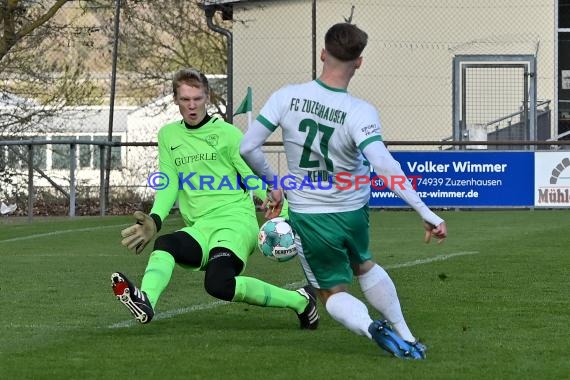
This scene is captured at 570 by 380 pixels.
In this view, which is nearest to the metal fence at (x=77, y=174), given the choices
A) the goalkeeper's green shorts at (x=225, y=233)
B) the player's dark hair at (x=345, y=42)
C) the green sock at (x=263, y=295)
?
the goalkeeper's green shorts at (x=225, y=233)

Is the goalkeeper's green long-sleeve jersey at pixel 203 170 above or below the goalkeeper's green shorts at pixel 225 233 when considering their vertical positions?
above

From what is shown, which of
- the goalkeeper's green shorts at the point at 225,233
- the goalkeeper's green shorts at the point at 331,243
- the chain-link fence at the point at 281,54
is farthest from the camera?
the chain-link fence at the point at 281,54

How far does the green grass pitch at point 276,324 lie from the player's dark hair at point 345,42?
1497 mm

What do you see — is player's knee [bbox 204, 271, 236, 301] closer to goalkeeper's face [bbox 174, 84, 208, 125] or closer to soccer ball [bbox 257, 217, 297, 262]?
soccer ball [bbox 257, 217, 297, 262]

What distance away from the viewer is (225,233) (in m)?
8.13

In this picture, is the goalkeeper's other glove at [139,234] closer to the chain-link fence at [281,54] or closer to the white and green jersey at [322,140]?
the white and green jersey at [322,140]

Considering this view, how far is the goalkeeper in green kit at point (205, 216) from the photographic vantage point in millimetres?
7977

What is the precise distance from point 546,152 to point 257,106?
28.3 feet

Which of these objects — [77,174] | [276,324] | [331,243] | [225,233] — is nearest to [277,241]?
[225,233]

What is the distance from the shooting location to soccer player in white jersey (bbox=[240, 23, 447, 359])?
6.61m

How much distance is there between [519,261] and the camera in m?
13.1

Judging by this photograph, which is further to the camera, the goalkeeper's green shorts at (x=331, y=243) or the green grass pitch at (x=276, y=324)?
the goalkeeper's green shorts at (x=331, y=243)

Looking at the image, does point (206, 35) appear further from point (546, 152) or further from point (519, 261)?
point (519, 261)

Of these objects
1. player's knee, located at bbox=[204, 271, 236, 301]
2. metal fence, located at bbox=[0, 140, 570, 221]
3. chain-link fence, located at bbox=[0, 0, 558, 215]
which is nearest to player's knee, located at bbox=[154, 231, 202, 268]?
player's knee, located at bbox=[204, 271, 236, 301]
